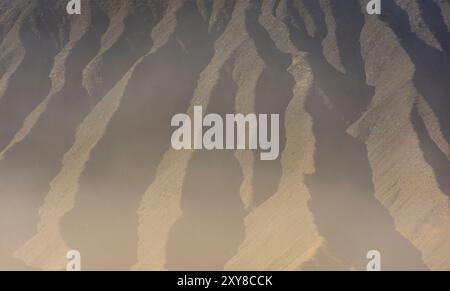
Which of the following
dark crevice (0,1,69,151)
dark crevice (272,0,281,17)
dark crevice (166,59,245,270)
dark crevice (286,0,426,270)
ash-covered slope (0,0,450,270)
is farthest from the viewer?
dark crevice (272,0,281,17)

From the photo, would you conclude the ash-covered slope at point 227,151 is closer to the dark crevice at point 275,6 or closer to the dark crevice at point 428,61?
the dark crevice at point 428,61

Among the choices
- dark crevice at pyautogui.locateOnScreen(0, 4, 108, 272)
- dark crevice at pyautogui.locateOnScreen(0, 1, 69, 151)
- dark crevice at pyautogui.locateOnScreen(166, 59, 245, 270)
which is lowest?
dark crevice at pyautogui.locateOnScreen(166, 59, 245, 270)

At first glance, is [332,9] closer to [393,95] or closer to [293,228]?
[393,95]

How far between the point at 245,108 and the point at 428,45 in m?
13.2

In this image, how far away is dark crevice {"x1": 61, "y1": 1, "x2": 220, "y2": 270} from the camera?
54094mm

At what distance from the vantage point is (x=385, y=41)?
6881 cm

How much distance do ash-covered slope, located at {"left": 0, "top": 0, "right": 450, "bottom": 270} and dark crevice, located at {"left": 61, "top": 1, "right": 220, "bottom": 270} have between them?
0.10 metres

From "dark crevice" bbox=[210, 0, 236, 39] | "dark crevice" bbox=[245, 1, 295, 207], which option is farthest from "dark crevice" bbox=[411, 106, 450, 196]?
"dark crevice" bbox=[210, 0, 236, 39]

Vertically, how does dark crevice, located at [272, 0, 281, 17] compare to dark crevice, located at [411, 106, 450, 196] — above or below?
above

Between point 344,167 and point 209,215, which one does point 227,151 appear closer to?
point 209,215

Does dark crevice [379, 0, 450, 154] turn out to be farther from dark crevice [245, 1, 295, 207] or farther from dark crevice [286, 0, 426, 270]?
dark crevice [245, 1, 295, 207]

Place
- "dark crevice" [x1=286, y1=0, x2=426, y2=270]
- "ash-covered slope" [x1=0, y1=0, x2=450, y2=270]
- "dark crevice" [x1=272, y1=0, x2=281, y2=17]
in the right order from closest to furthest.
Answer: "dark crevice" [x1=286, y1=0, x2=426, y2=270], "ash-covered slope" [x1=0, y1=0, x2=450, y2=270], "dark crevice" [x1=272, y1=0, x2=281, y2=17]

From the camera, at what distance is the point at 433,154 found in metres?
59.0

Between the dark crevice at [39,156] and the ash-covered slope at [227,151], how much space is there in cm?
10
